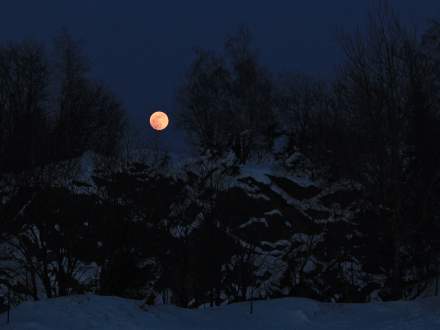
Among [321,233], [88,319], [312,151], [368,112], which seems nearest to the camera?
[88,319]

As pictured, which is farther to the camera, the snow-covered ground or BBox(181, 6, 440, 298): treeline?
BBox(181, 6, 440, 298): treeline

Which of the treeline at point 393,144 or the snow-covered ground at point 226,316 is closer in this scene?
the snow-covered ground at point 226,316

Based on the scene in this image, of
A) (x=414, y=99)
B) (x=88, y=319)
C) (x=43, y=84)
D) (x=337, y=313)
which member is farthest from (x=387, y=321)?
(x=43, y=84)

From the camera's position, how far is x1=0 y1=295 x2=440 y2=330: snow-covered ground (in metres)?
10.5

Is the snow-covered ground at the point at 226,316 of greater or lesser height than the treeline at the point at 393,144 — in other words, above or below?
below

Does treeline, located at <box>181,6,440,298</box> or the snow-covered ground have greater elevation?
treeline, located at <box>181,6,440,298</box>

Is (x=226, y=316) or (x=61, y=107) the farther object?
(x=61, y=107)

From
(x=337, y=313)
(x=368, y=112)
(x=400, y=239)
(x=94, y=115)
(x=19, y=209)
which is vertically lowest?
(x=337, y=313)

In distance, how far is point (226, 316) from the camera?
13.3 m

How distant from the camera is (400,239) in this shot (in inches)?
658

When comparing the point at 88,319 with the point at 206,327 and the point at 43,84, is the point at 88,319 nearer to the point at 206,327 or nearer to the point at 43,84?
the point at 206,327

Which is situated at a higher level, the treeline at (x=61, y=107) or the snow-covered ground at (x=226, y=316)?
the treeline at (x=61, y=107)

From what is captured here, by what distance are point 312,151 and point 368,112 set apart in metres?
11.0

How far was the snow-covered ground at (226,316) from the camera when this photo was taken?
414 inches
